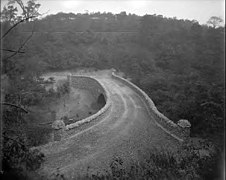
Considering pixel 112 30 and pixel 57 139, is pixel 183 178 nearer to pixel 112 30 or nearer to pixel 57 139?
pixel 57 139

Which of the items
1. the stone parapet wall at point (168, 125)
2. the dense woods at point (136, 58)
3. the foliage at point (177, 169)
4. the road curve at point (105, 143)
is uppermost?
the dense woods at point (136, 58)

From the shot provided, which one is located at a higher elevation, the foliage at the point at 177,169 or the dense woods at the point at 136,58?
the dense woods at the point at 136,58

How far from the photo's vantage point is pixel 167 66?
30.4 meters

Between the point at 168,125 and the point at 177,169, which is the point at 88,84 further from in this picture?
the point at 177,169

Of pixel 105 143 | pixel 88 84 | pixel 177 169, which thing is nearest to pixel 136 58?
pixel 88 84

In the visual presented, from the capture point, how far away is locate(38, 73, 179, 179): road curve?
10078 millimetres

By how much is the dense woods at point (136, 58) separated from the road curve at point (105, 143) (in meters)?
1.86

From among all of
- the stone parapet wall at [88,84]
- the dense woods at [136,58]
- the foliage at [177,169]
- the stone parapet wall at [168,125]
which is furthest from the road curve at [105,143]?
the stone parapet wall at [88,84]

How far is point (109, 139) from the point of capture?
40.5 feet

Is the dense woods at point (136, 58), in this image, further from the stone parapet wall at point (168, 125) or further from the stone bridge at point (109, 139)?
the stone bridge at point (109, 139)

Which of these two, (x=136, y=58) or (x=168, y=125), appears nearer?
A: (x=168, y=125)

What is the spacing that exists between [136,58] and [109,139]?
22.1 meters

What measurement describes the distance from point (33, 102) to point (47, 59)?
17.1m

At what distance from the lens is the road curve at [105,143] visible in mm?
10078
